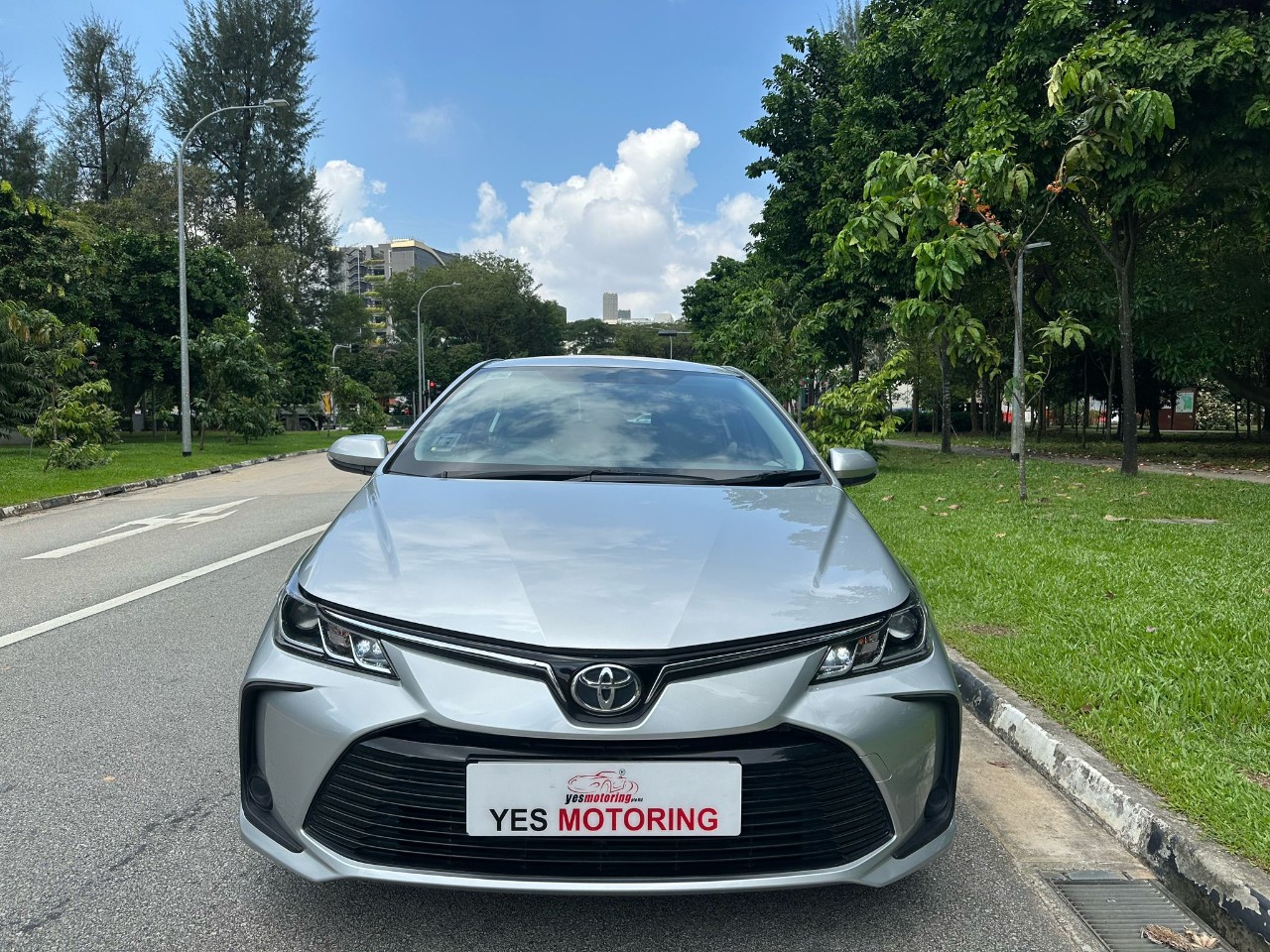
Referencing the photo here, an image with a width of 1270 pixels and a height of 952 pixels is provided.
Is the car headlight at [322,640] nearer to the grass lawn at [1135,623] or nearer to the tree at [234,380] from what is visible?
the grass lawn at [1135,623]

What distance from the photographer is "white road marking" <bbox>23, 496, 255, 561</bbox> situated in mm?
8695

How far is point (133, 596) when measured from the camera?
6473 millimetres

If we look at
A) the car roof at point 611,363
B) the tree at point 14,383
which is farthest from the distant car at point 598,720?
the tree at point 14,383

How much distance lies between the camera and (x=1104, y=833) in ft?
9.79

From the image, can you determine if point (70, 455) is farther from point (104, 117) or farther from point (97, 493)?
point (104, 117)

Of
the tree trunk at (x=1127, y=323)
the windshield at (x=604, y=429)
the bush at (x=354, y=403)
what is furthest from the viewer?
the bush at (x=354, y=403)

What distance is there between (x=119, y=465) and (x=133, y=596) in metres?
13.3

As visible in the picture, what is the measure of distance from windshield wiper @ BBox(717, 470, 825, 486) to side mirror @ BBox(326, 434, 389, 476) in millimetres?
1339

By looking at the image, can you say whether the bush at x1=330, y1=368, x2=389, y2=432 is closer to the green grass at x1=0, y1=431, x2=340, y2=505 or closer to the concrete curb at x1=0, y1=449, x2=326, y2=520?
the green grass at x1=0, y1=431, x2=340, y2=505

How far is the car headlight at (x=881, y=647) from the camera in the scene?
7.07ft

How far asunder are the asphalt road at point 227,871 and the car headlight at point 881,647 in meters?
0.67

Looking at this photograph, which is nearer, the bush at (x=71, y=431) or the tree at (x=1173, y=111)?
the tree at (x=1173, y=111)

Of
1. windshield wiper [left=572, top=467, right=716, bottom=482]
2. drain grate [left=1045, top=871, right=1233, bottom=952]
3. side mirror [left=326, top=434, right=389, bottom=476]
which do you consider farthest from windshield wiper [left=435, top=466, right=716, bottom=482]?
drain grate [left=1045, top=871, right=1233, bottom=952]

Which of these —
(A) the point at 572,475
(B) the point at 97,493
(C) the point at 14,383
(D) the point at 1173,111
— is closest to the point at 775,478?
(A) the point at 572,475
